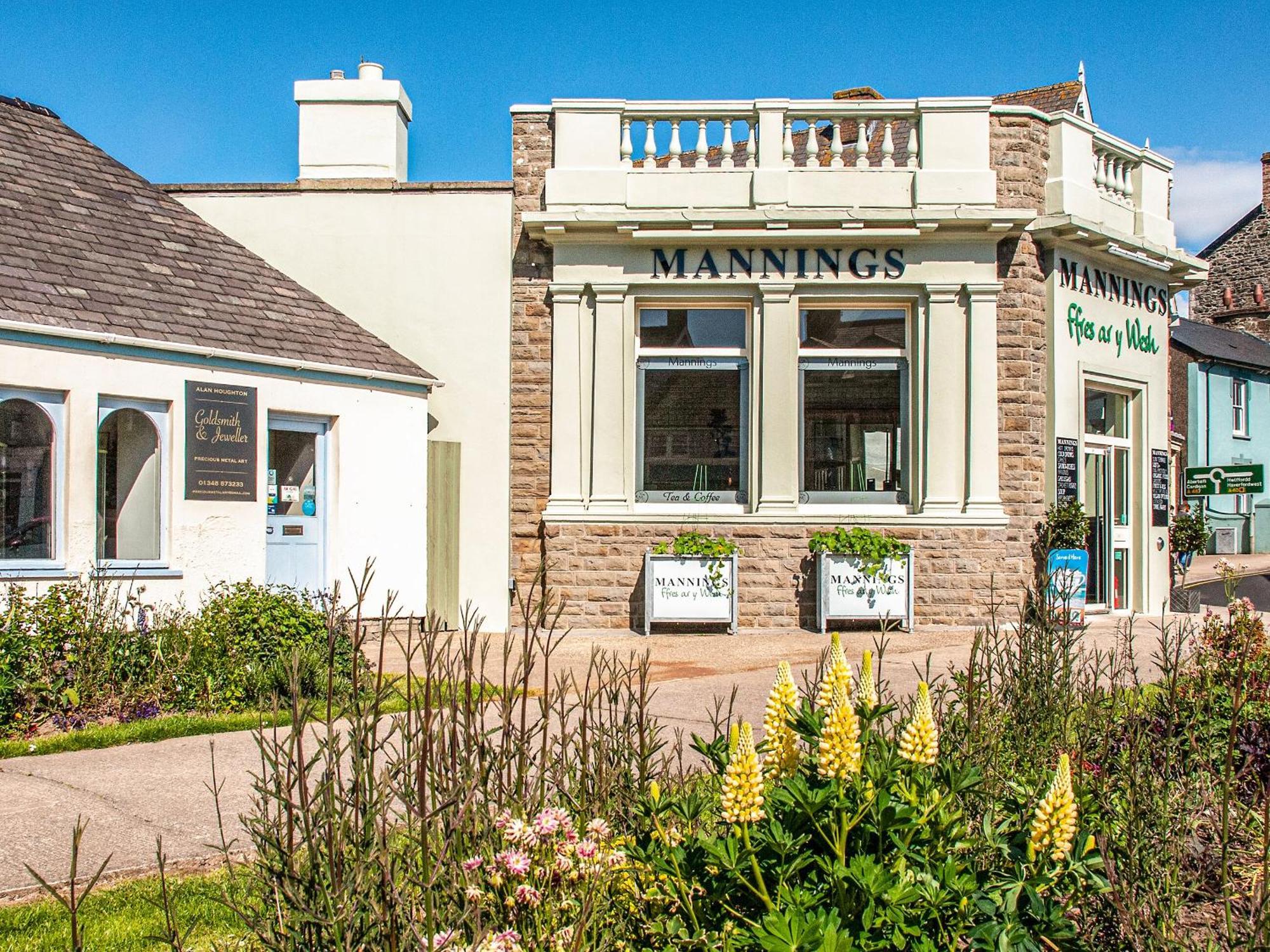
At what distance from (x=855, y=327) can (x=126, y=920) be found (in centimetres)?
1158

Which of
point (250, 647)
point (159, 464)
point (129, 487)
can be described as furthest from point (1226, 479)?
point (250, 647)

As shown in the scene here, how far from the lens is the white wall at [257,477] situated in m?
10.2

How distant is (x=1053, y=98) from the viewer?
17.4 meters

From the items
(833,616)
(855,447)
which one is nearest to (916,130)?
(855,447)

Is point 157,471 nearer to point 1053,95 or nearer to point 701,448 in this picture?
point 701,448

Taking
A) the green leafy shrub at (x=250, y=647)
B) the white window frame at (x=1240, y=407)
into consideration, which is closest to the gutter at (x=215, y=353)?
the green leafy shrub at (x=250, y=647)

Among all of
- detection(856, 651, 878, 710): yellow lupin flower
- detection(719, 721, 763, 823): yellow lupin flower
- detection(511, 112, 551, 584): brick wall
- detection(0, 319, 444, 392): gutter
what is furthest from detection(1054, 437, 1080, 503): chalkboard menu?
detection(719, 721, 763, 823): yellow lupin flower

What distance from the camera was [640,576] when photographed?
13523 mm

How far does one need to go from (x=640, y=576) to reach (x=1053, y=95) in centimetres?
1000

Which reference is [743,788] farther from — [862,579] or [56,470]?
[862,579]

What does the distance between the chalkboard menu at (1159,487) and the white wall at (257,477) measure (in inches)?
385

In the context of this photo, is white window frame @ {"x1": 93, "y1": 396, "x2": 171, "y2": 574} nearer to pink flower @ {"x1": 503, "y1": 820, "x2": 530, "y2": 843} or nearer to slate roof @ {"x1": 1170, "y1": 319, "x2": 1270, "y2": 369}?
pink flower @ {"x1": 503, "y1": 820, "x2": 530, "y2": 843}

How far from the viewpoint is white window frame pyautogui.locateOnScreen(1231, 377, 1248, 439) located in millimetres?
39906

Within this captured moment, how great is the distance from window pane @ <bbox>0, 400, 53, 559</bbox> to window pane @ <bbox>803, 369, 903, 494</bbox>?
814cm
